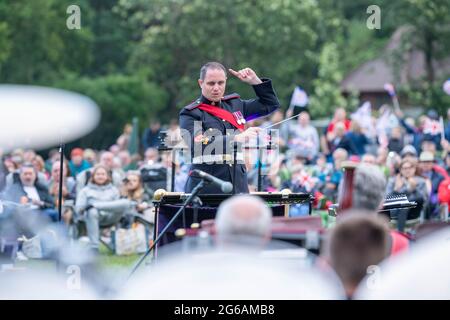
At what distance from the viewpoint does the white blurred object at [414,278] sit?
18.5ft

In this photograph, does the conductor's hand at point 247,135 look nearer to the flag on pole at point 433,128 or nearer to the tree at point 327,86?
the flag on pole at point 433,128

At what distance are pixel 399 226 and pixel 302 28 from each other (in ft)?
99.7

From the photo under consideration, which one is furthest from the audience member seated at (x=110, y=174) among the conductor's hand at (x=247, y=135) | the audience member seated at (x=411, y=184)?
the conductor's hand at (x=247, y=135)

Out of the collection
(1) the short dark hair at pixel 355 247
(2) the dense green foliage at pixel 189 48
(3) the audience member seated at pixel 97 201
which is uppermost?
(2) the dense green foliage at pixel 189 48

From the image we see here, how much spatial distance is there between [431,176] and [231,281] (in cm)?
1201

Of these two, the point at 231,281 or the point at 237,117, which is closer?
the point at 231,281

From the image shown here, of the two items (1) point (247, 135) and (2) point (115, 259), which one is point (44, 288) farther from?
(2) point (115, 259)

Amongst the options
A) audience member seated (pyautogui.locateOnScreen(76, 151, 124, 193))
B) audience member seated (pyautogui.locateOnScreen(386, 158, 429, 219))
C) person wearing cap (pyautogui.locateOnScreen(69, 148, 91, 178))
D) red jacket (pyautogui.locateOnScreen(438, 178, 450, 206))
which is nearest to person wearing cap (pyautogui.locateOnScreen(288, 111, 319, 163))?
person wearing cap (pyautogui.locateOnScreen(69, 148, 91, 178))

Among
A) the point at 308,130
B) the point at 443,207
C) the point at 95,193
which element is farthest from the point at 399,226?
the point at 308,130

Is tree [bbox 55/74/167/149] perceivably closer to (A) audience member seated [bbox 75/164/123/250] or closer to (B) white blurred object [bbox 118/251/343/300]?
(A) audience member seated [bbox 75/164/123/250]

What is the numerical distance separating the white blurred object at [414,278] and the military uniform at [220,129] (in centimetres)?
403

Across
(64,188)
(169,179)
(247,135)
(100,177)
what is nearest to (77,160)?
(64,188)

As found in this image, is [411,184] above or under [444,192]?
above

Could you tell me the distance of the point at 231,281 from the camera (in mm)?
5566
